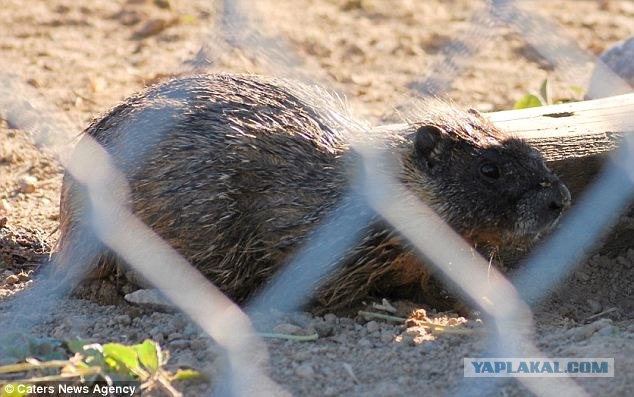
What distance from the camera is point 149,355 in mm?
3701

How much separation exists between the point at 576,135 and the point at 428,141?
29.0 inches

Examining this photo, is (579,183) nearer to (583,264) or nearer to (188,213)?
(583,264)

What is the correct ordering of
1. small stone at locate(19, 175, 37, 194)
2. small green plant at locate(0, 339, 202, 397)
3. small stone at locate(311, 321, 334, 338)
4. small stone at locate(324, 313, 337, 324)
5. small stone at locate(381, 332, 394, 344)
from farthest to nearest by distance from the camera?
1. small stone at locate(19, 175, 37, 194)
2. small stone at locate(324, 313, 337, 324)
3. small stone at locate(311, 321, 334, 338)
4. small stone at locate(381, 332, 394, 344)
5. small green plant at locate(0, 339, 202, 397)

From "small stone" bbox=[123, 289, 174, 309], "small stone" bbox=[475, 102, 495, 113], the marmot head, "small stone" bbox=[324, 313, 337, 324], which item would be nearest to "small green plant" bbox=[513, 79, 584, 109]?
"small stone" bbox=[475, 102, 495, 113]

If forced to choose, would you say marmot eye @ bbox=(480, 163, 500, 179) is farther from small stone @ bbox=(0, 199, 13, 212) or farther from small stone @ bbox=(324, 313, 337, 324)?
small stone @ bbox=(0, 199, 13, 212)

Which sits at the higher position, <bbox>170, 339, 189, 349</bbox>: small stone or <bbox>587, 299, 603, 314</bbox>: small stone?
<bbox>170, 339, 189, 349</bbox>: small stone

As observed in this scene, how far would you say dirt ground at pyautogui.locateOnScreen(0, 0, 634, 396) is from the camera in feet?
13.4

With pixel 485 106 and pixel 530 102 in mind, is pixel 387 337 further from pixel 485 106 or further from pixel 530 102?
pixel 485 106

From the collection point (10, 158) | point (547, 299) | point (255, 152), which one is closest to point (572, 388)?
Answer: point (547, 299)

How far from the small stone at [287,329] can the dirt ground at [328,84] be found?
10 centimetres

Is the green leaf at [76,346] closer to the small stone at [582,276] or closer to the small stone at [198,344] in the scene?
the small stone at [198,344]

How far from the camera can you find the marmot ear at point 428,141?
5.05 meters

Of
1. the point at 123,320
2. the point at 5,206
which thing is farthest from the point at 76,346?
the point at 5,206

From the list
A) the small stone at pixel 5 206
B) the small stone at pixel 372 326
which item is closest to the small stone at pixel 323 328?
the small stone at pixel 372 326
